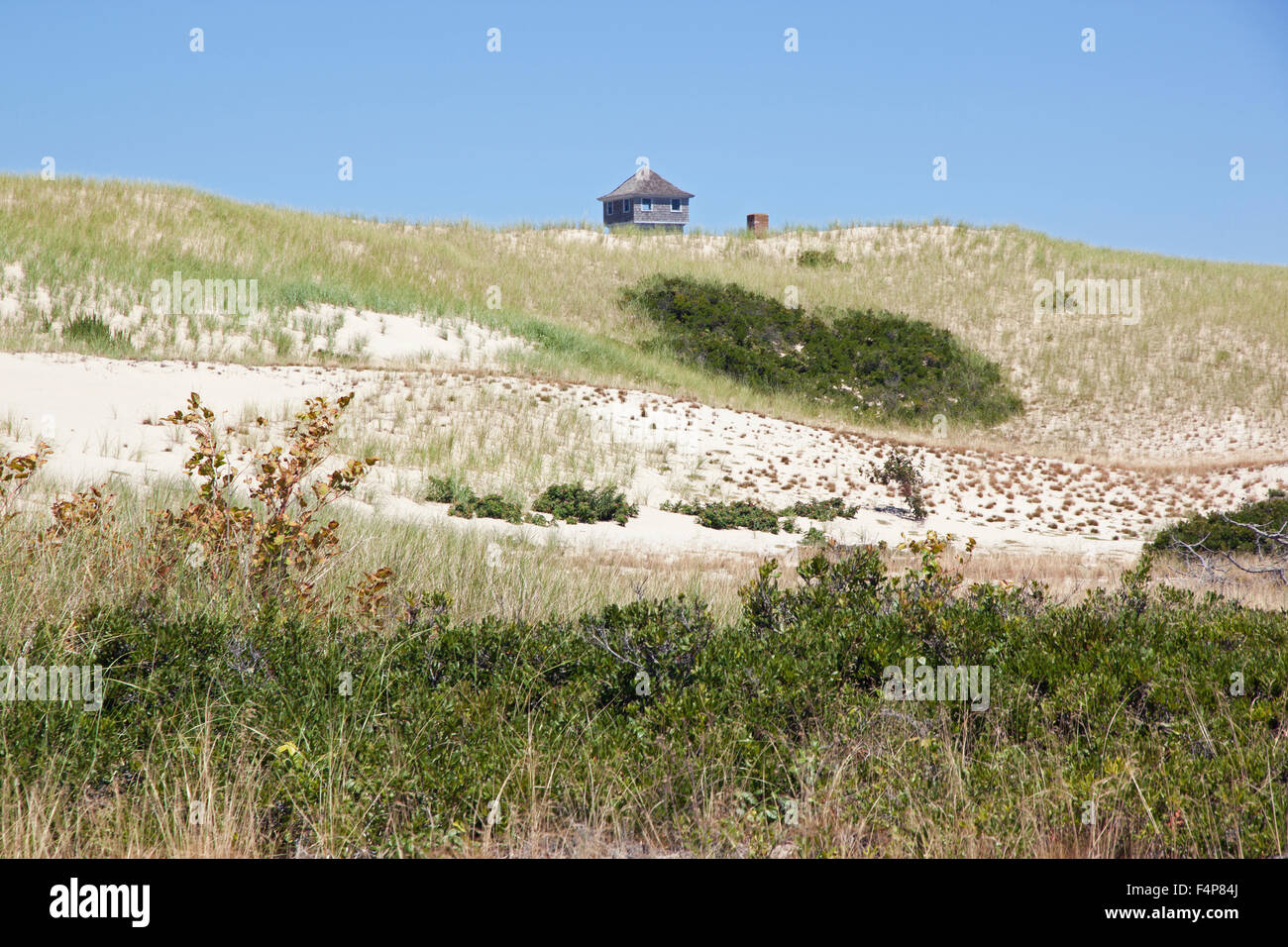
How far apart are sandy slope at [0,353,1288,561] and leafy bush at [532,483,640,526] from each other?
44cm

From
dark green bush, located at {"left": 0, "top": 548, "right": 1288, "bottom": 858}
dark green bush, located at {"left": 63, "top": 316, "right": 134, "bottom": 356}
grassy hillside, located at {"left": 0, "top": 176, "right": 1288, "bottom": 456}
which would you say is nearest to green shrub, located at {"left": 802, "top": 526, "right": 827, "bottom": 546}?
dark green bush, located at {"left": 0, "top": 548, "right": 1288, "bottom": 858}

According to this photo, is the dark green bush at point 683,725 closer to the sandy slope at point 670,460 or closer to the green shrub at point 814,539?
the sandy slope at point 670,460

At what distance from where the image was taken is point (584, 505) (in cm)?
1468

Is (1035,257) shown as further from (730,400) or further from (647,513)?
(647,513)

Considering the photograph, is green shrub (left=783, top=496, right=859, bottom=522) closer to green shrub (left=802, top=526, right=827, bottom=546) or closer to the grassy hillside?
green shrub (left=802, top=526, right=827, bottom=546)

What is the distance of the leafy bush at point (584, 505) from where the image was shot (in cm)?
1453

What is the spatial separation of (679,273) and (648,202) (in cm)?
4079

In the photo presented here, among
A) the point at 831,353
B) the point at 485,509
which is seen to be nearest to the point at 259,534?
the point at 485,509

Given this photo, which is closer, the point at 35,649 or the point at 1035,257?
the point at 35,649

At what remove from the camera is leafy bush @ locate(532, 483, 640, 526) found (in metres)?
14.5

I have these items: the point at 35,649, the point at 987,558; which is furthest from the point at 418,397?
the point at 35,649

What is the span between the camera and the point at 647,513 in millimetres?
15594

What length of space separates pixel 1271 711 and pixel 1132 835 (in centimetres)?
128

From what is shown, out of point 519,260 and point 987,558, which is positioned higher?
point 519,260
